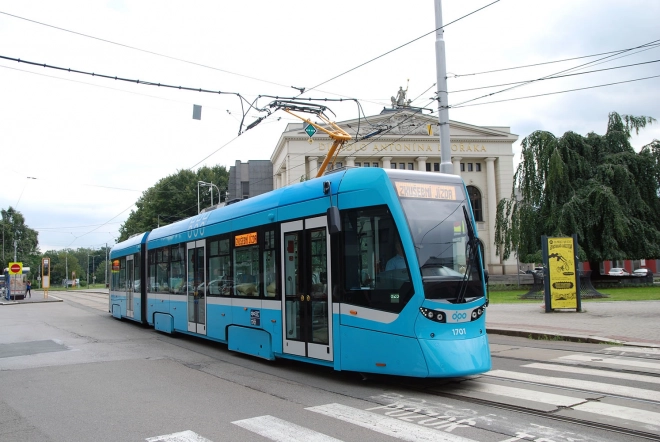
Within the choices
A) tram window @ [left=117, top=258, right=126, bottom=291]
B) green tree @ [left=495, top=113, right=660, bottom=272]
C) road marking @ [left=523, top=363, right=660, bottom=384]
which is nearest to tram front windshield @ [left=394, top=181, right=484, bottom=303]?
road marking @ [left=523, top=363, right=660, bottom=384]

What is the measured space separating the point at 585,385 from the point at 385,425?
337 cm

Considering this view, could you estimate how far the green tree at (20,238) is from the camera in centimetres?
9312

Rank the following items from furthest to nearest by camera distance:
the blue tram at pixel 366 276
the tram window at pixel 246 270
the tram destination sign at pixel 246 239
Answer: the tram destination sign at pixel 246 239 < the tram window at pixel 246 270 < the blue tram at pixel 366 276

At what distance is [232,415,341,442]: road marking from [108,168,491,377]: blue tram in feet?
6.17

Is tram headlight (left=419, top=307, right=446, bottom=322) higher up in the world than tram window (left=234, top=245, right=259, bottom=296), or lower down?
lower down

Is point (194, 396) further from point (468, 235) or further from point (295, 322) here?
point (468, 235)

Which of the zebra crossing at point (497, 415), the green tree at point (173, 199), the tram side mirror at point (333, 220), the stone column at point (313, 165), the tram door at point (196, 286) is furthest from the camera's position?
the green tree at point (173, 199)

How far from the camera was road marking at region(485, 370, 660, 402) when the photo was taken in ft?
22.7

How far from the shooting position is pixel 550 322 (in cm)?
1512

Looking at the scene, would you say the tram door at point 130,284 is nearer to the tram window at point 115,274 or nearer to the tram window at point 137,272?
the tram window at point 137,272

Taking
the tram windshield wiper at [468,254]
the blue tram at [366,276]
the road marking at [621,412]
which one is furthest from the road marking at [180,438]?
the road marking at [621,412]

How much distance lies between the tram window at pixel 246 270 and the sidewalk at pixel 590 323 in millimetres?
6913

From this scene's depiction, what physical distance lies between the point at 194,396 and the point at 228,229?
15.1 ft

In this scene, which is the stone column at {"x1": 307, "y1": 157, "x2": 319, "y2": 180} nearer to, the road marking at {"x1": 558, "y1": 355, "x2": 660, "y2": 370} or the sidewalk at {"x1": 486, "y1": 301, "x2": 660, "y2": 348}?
the sidewalk at {"x1": 486, "y1": 301, "x2": 660, "y2": 348}
